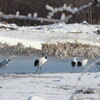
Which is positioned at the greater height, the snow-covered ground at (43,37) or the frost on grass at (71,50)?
the snow-covered ground at (43,37)

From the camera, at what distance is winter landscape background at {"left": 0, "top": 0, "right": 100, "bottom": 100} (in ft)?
10.1

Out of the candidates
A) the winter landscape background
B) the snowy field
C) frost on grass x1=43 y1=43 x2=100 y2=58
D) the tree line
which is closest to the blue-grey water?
the winter landscape background

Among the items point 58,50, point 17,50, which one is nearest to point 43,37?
point 58,50

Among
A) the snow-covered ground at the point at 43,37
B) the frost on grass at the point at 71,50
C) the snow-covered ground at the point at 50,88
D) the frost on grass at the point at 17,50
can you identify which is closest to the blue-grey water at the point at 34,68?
the frost on grass at the point at 17,50

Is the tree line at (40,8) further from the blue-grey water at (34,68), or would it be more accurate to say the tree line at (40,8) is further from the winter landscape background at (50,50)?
the blue-grey water at (34,68)

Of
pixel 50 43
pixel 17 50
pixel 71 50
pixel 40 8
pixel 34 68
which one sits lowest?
pixel 34 68

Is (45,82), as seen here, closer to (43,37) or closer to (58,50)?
(58,50)

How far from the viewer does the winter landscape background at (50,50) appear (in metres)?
3.09

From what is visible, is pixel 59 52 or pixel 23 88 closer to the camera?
A: pixel 23 88

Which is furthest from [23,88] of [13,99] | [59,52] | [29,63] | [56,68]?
[59,52]

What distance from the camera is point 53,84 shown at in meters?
11.2

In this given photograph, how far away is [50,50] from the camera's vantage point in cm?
2197

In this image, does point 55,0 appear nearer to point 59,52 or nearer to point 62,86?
point 62,86

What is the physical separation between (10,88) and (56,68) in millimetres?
6329
